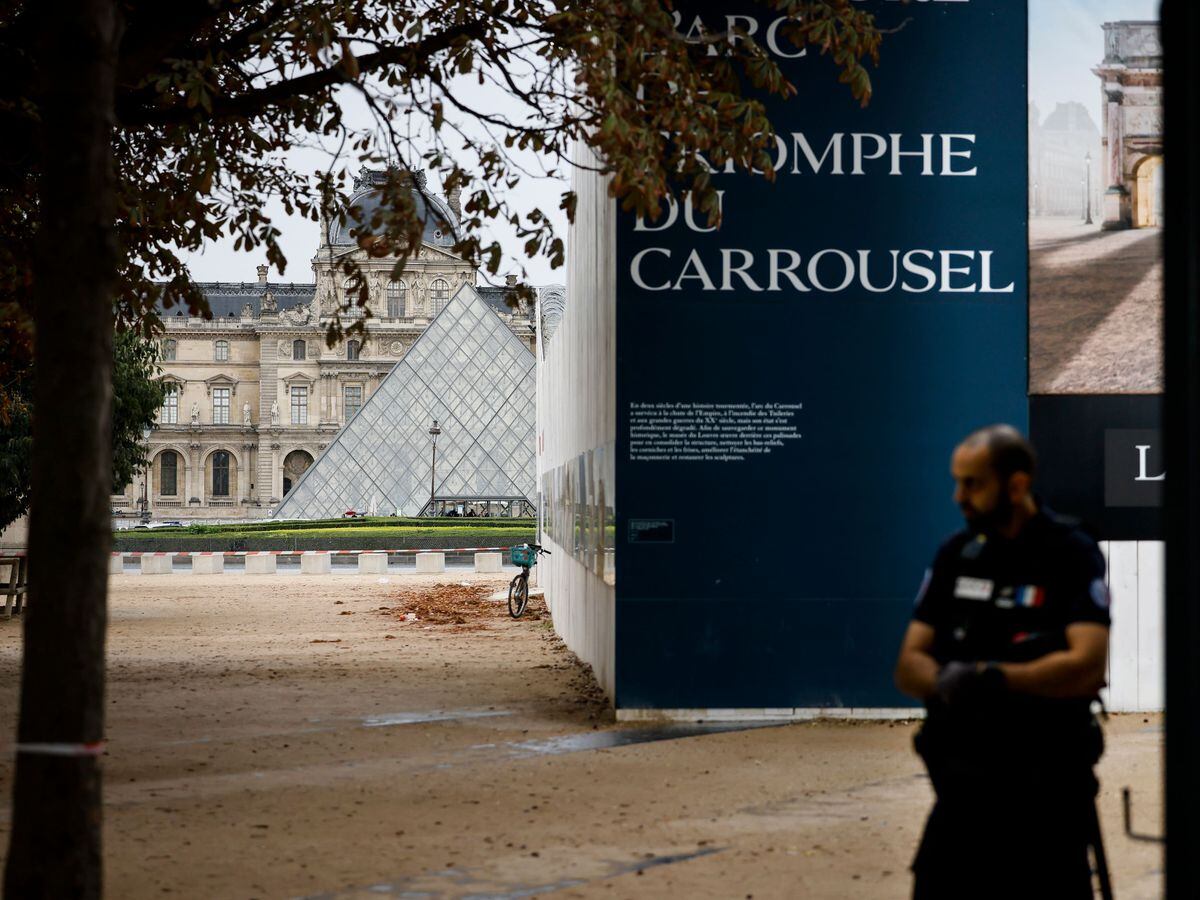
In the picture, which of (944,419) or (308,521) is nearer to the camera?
(944,419)

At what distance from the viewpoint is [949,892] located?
3.01 meters

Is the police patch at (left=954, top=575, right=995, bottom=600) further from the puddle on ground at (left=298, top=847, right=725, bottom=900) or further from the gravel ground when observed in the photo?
the gravel ground

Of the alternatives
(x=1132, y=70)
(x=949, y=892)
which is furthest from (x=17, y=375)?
(x=949, y=892)

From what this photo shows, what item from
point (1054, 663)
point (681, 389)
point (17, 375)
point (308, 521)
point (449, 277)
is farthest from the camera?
point (449, 277)

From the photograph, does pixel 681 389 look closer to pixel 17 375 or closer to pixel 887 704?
pixel 887 704

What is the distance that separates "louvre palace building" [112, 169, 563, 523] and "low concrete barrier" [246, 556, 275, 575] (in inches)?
2233

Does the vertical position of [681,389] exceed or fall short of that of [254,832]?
it exceeds it

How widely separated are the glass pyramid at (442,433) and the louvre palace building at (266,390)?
3589 cm

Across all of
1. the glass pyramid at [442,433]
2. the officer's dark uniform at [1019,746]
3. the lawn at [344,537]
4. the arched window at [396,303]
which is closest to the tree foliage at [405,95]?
the officer's dark uniform at [1019,746]

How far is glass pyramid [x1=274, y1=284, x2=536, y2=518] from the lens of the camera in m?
51.6

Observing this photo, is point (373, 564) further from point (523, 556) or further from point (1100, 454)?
point (1100, 454)

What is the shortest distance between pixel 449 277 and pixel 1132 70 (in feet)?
279

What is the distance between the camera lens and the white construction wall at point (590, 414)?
9516 mm

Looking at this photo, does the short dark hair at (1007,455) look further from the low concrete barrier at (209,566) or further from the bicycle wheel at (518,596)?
the low concrete barrier at (209,566)
